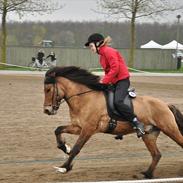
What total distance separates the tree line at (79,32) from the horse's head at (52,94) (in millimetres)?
85064

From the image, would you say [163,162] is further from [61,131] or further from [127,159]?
[61,131]

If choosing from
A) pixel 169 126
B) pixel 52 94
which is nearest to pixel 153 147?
pixel 169 126

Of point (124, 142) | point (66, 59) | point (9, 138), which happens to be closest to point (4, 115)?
point (9, 138)

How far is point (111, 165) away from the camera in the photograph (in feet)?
29.2

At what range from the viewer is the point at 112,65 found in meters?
8.01

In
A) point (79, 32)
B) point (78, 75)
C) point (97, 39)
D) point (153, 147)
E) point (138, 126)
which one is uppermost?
point (97, 39)

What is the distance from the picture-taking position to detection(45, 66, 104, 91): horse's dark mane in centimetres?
821

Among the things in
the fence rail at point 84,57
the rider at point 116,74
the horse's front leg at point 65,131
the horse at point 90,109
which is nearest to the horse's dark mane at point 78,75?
the horse at point 90,109

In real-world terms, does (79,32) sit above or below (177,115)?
below

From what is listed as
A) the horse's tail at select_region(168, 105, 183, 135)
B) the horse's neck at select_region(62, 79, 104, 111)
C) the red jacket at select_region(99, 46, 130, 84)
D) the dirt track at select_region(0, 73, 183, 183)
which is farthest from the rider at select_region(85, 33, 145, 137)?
the dirt track at select_region(0, 73, 183, 183)

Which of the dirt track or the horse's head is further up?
the horse's head

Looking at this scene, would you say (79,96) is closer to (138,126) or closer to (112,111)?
(112,111)

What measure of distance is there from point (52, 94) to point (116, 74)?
1.09m

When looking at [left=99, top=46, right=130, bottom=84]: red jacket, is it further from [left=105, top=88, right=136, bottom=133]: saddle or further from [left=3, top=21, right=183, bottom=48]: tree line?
[left=3, top=21, right=183, bottom=48]: tree line
